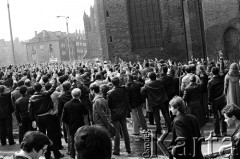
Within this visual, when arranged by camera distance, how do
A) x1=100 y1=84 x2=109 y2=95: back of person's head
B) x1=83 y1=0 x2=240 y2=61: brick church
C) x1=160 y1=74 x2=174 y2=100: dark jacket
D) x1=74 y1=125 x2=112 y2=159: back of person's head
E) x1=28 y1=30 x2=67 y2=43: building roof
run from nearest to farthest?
x1=74 y1=125 x2=112 y2=159: back of person's head < x1=100 y1=84 x2=109 y2=95: back of person's head < x1=160 y1=74 x2=174 y2=100: dark jacket < x1=83 y1=0 x2=240 y2=61: brick church < x1=28 y1=30 x2=67 y2=43: building roof

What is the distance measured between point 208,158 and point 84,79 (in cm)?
651

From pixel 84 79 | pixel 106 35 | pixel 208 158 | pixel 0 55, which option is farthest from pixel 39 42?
pixel 208 158

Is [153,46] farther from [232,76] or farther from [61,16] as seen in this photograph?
[232,76]

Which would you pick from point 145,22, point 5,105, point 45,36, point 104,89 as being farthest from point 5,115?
point 45,36

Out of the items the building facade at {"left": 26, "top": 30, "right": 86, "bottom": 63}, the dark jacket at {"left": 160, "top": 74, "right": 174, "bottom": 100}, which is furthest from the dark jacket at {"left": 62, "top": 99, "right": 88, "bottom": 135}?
the building facade at {"left": 26, "top": 30, "right": 86, "bottom": 63}

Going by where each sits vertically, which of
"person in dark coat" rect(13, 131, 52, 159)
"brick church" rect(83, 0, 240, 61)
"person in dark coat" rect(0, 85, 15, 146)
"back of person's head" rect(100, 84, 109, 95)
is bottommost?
"person in dark coat" rect(0, 85, 15, 146)

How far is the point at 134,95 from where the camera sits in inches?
418

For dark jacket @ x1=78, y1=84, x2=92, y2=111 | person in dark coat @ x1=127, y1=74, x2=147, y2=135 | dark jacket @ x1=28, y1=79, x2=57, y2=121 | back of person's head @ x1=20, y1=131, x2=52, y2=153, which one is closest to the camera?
back of person's head @ x1=20, y1=131, x2=52, y2=153

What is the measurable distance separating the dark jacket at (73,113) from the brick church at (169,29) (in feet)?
68.0

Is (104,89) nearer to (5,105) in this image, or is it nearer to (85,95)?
(85,95)

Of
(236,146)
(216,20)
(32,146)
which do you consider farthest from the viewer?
(216,20)

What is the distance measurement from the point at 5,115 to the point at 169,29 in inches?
827

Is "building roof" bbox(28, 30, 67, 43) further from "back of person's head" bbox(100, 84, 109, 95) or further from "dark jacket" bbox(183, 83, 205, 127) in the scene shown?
"back of person's head" bbox(100, 84, 109, 95)

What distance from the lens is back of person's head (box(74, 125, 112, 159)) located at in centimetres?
261
